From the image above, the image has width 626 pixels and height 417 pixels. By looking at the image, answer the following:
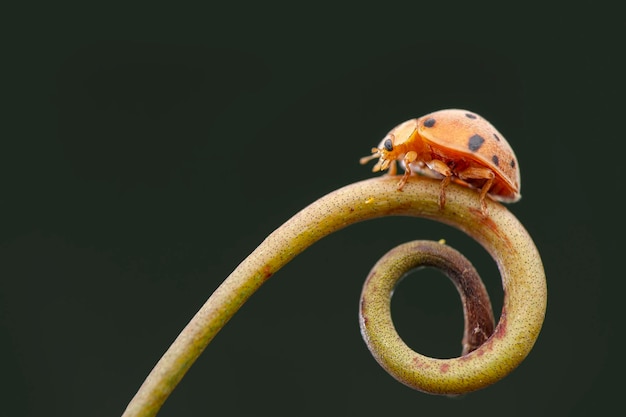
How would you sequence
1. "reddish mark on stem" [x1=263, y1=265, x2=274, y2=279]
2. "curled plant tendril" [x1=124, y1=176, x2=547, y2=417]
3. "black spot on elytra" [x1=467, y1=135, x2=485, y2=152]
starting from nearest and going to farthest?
"curled plant tendril" [x1=124, y1=176, x2=547, y2=417]
"reddish mark on stem" [x1=263, y1=265, x2=274, y2=279]
"black spot on elytra" [x1=467, y1=135, x2=485, y2=152]

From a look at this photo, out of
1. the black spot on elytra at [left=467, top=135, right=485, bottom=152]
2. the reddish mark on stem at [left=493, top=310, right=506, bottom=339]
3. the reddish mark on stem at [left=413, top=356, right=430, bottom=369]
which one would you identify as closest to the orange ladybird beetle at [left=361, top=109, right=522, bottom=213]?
the black spot on elytra at [left=467, top=135, right=485, bottom=152]

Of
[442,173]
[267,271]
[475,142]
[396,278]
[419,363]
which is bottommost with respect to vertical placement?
[419,363]

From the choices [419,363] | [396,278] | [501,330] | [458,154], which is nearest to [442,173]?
[458,154]

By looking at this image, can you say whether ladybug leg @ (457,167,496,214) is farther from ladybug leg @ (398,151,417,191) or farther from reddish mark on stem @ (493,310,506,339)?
reddish mark on stem @ (493,310,506,339)

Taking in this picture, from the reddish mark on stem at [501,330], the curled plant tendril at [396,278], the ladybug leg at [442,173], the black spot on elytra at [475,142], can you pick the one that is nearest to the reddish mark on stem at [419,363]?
the curled plant tendril at [396,278]

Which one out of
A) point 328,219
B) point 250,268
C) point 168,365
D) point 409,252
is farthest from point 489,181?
point 168,365

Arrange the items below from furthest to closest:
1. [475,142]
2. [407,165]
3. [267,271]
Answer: [407,165]
[475,142]
[267,271]

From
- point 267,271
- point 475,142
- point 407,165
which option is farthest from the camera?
point 407,165

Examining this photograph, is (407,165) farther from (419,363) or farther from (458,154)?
(419,363)
